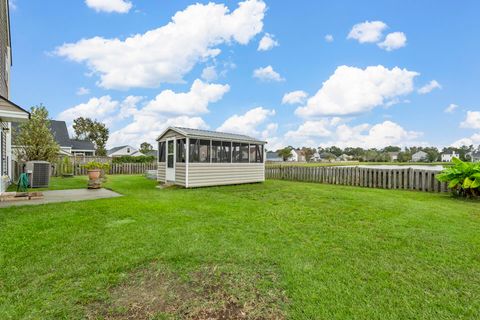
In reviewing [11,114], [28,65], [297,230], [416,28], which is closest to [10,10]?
[28,65]

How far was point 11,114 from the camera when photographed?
620 centimetres

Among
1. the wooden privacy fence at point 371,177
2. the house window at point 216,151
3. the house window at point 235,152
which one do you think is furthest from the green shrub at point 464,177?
the house window at point 216,151

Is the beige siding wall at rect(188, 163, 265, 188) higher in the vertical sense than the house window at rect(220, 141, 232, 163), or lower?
lower

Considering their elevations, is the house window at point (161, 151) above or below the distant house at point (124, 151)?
below

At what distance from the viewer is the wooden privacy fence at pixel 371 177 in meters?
9.74

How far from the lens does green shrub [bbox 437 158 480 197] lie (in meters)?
7.41

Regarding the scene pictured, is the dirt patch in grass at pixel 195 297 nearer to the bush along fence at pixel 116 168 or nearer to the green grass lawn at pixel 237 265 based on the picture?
the green grass lawn at pixel 237 265

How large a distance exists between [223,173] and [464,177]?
27.8 ft

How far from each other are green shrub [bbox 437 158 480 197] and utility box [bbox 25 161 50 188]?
14451 mm

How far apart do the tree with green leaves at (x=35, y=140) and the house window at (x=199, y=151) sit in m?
9.64

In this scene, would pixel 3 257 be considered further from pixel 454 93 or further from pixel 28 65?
pixel 454 93

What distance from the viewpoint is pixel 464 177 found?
7.74m

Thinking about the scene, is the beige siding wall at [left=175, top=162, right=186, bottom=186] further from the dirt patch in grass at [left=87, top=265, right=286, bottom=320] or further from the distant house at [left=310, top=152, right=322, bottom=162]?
the distant house at [left=310, top=152, right=322, bottom=162]

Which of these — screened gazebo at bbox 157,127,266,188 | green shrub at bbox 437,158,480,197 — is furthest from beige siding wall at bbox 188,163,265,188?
green shrub at bbox 437,158,480,197
